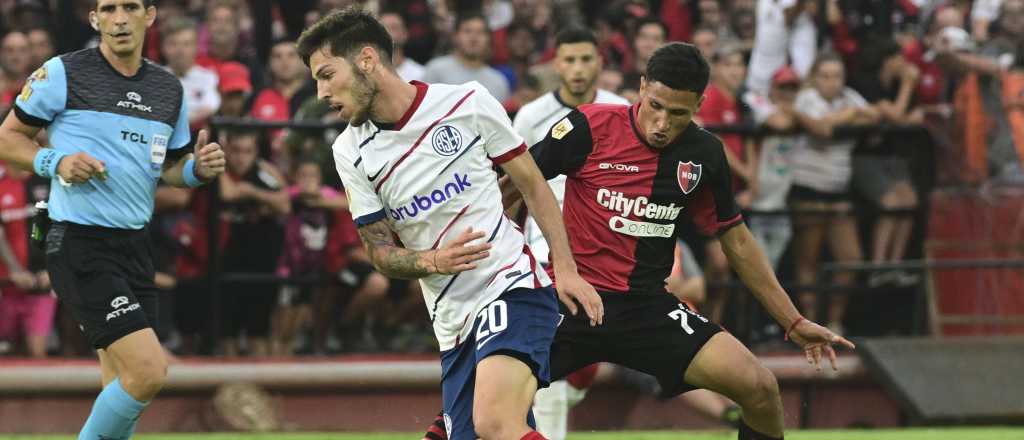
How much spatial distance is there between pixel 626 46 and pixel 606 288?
19.0ft

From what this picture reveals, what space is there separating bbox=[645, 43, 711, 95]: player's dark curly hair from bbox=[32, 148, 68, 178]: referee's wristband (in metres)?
2.62

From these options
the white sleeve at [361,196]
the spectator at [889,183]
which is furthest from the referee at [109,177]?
the spectator at [889,183]

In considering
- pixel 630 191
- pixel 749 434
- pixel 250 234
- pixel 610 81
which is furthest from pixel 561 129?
pixel 250 234

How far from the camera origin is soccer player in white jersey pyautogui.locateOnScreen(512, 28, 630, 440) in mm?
8531

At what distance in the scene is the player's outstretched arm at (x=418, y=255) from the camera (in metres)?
5.77

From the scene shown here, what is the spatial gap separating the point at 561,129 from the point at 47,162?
89.4 inches

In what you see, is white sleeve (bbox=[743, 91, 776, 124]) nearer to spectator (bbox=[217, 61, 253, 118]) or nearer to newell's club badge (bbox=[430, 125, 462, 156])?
spectator (bbox=[217, 61, 253, 118])

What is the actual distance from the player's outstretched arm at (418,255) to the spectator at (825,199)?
6.15 metres

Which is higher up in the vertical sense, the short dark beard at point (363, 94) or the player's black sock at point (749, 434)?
the short dark beard at point (363, 94)

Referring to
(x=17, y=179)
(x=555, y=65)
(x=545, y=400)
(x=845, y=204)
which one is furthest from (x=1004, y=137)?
(x=17, y=179)

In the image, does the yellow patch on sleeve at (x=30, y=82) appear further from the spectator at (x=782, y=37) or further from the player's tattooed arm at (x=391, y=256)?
the spectator at (x=782, y=37)

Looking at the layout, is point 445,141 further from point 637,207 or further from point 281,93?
point 281,93

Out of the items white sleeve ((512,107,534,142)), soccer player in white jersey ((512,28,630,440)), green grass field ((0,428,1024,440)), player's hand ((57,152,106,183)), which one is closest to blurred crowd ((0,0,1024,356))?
soccer player in white jersey ((512,28,630,440))

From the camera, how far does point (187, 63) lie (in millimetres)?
11203
